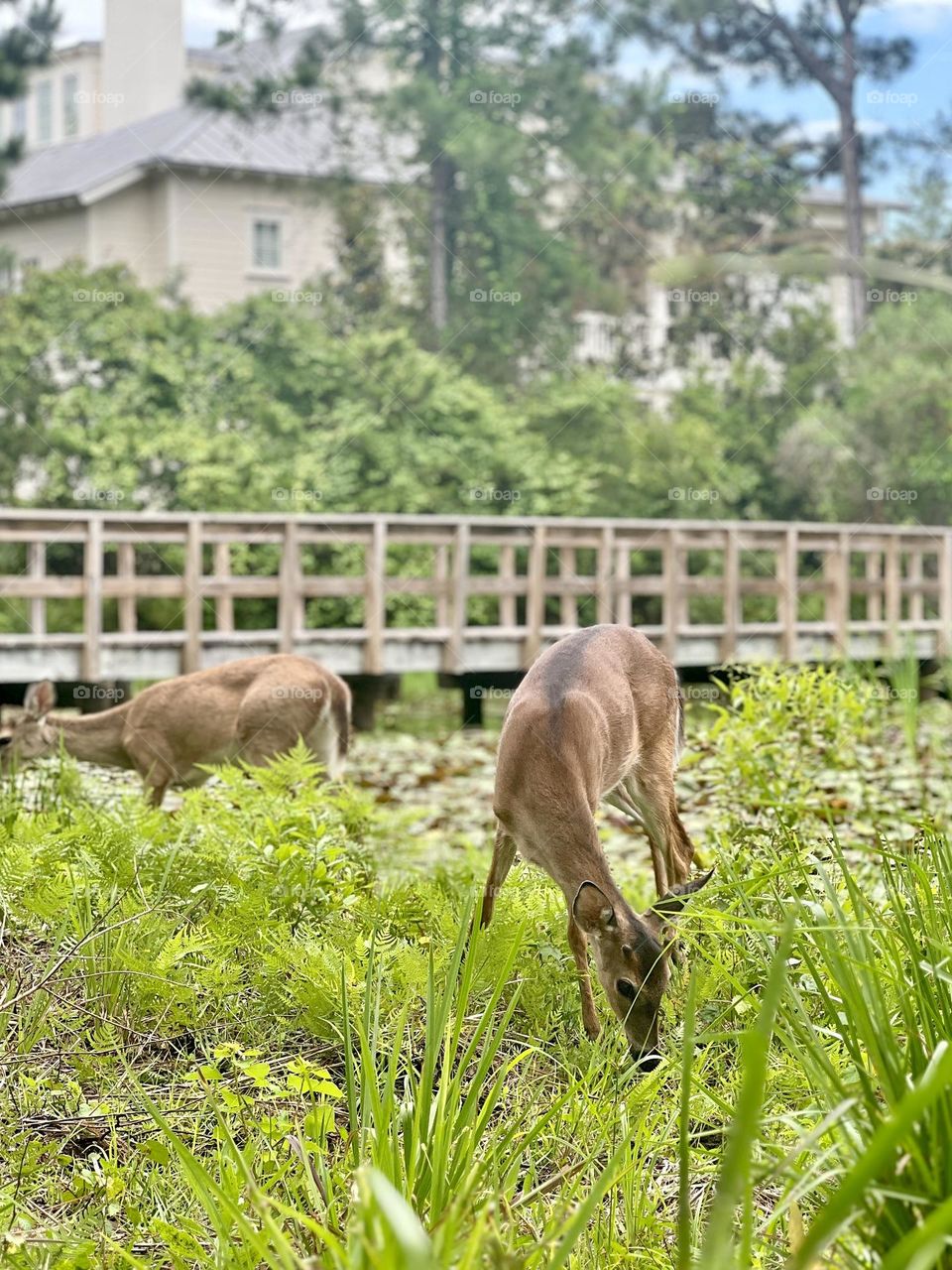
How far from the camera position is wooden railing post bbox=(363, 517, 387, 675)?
1316 centimetres

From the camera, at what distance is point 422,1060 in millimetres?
3207

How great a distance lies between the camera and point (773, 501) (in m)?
23.6

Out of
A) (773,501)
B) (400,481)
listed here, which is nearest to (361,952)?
(400,481)

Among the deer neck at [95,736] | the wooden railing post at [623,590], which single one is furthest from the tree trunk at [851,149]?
the deer neck at [95,736]

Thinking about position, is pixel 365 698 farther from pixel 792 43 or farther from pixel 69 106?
pixel 69 106

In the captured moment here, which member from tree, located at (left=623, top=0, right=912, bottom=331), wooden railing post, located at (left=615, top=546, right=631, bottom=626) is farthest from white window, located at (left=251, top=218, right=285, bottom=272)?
wooden railing post, located at (left=615, top=546, right=631, bottom=626)

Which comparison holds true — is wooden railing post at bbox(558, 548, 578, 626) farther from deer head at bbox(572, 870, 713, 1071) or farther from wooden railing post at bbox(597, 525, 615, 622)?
deer head at bbox(572, 870, 713, 1071)

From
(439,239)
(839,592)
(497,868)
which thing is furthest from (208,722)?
(439,239)

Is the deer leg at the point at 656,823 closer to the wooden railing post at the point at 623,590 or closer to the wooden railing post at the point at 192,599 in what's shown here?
the wooden railing post at the point at 192,599

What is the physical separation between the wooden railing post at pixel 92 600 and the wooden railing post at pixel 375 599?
235cm

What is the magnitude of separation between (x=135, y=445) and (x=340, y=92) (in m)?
8.28

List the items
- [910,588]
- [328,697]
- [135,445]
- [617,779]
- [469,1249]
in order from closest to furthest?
[469,1249] < [617,779] < [328,697] < [910,588] < [135,445]

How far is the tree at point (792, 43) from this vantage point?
85.7 feet

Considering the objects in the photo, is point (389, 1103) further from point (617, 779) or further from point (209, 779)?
point (209, 779)
